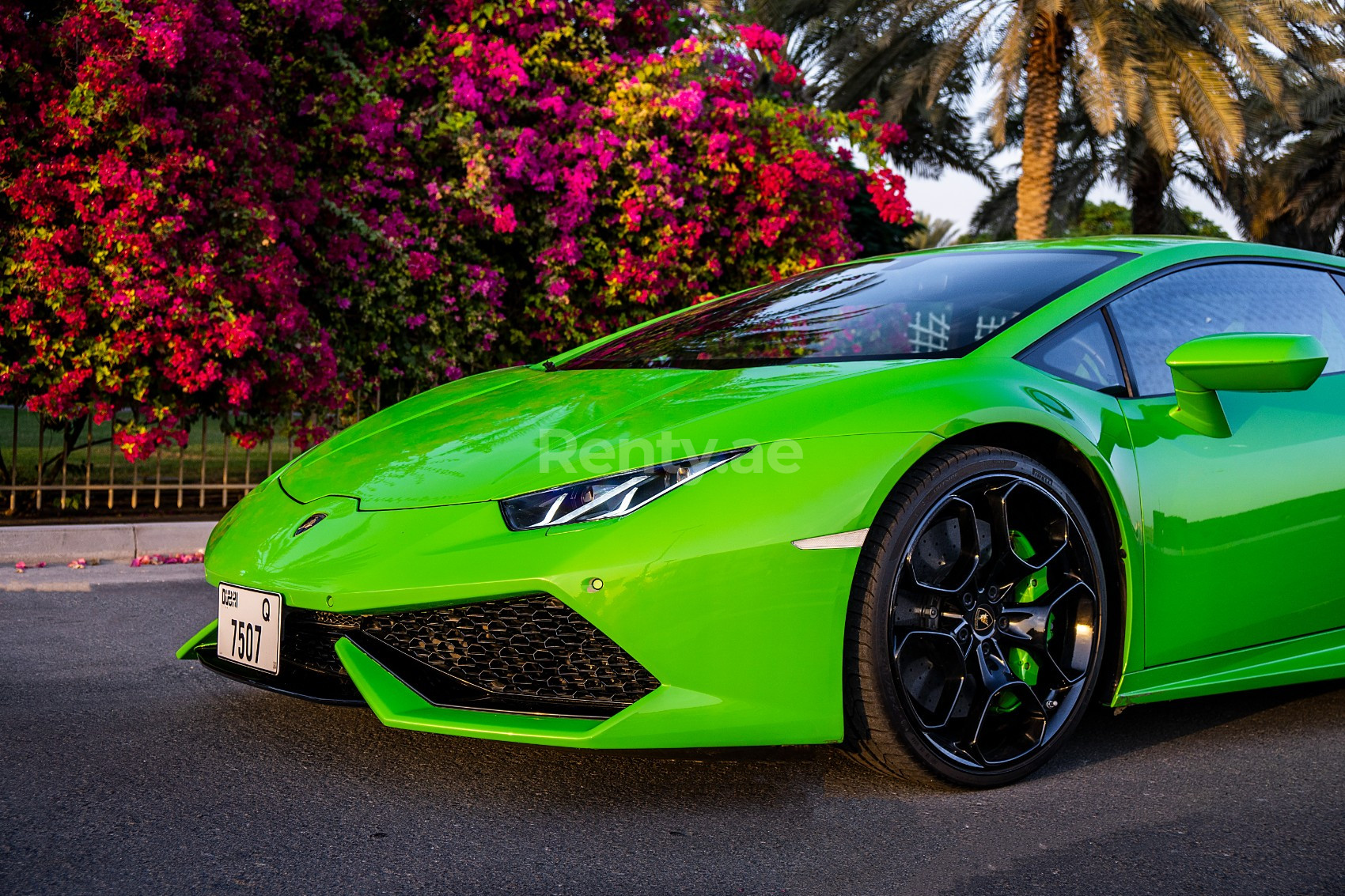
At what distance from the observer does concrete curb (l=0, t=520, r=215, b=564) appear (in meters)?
5.61

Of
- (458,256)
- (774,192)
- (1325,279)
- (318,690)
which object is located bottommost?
(318,690)

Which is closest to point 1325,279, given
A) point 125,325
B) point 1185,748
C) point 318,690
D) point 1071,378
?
point 1071,378

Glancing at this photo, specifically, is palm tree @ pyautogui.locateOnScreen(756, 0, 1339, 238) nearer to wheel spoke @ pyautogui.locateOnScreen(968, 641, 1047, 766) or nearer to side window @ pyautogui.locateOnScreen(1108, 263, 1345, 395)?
side window @ pyautogui.locateOnScreen(1108, 263, 1345, 395)

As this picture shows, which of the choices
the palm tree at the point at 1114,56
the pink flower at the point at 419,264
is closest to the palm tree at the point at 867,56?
the palm tree at the point at 1114,56

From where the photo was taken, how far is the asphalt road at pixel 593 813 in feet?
7.37

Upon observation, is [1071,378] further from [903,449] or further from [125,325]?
[125,325]

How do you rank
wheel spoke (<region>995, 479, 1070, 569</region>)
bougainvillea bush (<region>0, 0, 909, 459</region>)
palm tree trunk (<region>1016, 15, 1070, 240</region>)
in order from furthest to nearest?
1. palm tree trunk (<region>1016, 15, 1070, 240</region>)
2. bougainvillea bush (<region>0, 0, 909, 459</region>)
3. wheel spoke (<region>995, 479, 1070, 569</region>)

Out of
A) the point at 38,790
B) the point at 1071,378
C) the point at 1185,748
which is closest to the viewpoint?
the point at 38,790

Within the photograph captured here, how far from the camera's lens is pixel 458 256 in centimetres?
817

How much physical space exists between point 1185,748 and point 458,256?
19.8ft

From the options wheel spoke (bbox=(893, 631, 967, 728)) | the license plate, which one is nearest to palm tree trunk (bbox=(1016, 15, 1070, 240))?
wheel spoke (bbox=(893, 631, 967, 728))

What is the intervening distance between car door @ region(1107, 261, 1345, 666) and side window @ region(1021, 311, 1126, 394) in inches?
2.0

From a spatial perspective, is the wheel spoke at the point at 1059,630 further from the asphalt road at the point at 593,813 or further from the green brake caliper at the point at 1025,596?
the asphalt road at the point at 593,813

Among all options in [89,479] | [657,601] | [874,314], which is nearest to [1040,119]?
[89,479]
